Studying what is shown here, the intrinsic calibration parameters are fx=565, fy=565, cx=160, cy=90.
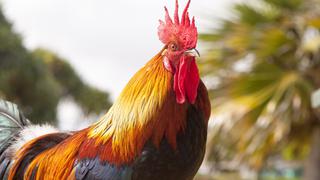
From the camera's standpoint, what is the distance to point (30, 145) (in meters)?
2.97

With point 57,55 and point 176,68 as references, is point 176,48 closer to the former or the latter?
point 176,68

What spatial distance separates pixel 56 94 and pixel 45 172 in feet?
28.4

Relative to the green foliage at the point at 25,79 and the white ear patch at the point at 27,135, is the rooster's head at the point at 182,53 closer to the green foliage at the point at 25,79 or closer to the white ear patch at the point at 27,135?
the white ear patch at the point at 27,135

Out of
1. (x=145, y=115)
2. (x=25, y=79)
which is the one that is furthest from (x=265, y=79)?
(x=145, y=115)

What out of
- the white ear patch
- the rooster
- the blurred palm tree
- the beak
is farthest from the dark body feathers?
the blurred palm tree

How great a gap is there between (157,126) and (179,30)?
0.44 m

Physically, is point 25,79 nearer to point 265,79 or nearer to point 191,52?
point 265,79

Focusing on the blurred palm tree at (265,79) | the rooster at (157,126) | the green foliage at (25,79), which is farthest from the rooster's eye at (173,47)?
the green foliage at (25,79)

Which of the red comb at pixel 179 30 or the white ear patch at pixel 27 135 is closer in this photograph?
the red comb at pixel 179 30

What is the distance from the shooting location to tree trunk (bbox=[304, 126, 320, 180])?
870cm

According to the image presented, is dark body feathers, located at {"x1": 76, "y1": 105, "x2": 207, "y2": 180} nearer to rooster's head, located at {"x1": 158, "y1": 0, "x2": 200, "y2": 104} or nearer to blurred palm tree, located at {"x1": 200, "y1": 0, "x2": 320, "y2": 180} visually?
rooster's head, located at {"x1": 158, "y1": 0, "x2": 200, "y2": 104}

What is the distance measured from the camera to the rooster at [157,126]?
2.39 meters

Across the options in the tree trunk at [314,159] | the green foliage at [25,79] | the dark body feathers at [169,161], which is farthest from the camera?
the green foliage at [25,79]

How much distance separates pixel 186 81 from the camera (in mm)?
2404
